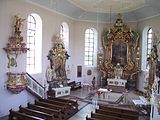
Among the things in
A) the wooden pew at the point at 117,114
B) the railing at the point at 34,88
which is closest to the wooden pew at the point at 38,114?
the wooden pew at the point at 117,114

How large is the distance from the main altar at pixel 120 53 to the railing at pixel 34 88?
7535mm

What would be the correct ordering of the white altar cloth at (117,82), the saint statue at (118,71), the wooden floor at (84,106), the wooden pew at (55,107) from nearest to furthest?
1. the wooden pew at (55,107)
2. the wooden floor at (84,106)
3. the white altar cloth at (117,82)
4. the saint statue at (118,71)

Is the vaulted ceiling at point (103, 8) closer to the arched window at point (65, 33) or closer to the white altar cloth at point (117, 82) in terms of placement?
the arched window at point (65, 33)

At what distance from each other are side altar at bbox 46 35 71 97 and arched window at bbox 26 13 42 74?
2.90 feet

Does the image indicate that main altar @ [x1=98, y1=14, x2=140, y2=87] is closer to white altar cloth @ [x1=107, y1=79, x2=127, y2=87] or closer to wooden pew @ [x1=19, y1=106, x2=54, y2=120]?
white altar cloth @ [x1=107, y1=79, x2=127, y2=87]

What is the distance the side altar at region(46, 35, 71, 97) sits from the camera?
595 inches

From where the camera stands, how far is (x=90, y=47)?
20547 mm

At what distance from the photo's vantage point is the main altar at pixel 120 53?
61.9 feet

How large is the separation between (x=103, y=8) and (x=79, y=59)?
509cm

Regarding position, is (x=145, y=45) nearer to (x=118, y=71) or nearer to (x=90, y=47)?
(x=118, y=71)

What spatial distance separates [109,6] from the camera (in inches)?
687

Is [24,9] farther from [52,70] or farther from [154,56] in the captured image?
[154,56]

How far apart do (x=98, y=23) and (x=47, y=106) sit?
459 inches

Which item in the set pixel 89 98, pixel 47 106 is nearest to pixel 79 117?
pixel 47 106
